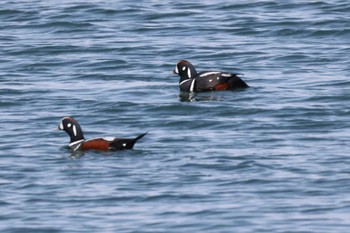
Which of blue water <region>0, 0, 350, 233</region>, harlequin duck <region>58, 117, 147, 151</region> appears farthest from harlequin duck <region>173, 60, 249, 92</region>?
harlequin duck <region>58, 117, 147, 151</region>

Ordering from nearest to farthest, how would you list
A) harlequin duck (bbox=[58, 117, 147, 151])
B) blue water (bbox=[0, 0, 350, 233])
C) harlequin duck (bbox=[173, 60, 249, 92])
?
blue water (bbox=[0, 0, 350, 233])
harlequin duck (bbox=[58, 117, 147, 151])
harlequin duck (bbox=[173, 60, 249, 92])

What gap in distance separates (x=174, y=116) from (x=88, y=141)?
3085mm

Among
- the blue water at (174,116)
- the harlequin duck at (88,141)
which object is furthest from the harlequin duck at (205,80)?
the harlequin duck at (88,141)

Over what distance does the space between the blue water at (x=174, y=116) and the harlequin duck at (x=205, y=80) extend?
221mm

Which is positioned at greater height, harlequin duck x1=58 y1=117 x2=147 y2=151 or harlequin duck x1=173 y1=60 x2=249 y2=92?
harlequin duck x1=58 y1=117 x2=147 y2=151

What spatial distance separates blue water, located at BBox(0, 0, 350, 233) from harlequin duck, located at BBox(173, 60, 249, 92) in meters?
0.22

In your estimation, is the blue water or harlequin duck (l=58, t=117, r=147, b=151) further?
harlequin duck (l=58, t=117, r=147, b=151)

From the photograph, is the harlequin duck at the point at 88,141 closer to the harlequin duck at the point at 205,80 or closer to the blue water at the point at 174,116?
the blue water at the point at 174,116

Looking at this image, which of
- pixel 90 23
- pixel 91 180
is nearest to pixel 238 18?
pixel 90 23

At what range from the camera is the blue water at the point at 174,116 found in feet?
54.0

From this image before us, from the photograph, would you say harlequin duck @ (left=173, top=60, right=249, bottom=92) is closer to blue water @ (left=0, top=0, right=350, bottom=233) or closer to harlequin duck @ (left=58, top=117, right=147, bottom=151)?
blue water @ (left=0, top=0, right=350, bottom=233)

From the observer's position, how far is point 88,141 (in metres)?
20.2

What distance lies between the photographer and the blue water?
16453 millimetres

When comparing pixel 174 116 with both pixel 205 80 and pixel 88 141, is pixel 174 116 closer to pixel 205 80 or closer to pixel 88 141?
pixel 205 80
